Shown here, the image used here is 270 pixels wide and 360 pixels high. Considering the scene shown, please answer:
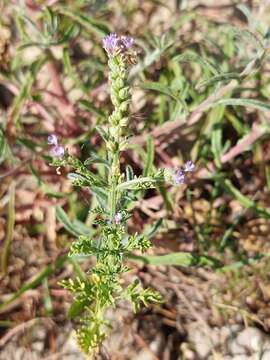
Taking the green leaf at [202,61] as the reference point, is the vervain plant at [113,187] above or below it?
below

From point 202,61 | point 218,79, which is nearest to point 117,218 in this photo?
point 218,79

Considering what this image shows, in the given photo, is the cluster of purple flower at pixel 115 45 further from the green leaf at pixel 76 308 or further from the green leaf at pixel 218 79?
the green leaf at pixel 76 308

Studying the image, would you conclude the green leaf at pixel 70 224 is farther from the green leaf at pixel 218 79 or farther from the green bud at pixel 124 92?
the green bud at pixel 124 92

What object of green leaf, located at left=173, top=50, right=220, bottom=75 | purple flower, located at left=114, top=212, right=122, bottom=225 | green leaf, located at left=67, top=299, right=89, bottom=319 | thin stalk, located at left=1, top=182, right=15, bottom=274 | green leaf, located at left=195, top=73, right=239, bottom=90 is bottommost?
green leaf, located at left=67, top=299, right=89, bottom=319

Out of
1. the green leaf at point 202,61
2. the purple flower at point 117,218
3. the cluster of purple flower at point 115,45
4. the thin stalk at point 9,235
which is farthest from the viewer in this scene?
the thin stalk at point 9,235

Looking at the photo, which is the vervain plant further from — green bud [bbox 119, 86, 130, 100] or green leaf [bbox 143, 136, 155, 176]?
green leaf [bbox 143, 136, 155, 176]

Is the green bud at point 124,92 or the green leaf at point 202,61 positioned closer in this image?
the green bud at point 124,92

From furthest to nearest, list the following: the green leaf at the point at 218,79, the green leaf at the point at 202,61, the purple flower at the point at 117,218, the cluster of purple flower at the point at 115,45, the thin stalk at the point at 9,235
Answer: the thin stalk at the point at 9,235 < the green leaf at the point at 202,61 < the green leaf at the point at 218,79 < the purple flower at the point at 117,218 < the cluster of purple flower at the point at 115,45

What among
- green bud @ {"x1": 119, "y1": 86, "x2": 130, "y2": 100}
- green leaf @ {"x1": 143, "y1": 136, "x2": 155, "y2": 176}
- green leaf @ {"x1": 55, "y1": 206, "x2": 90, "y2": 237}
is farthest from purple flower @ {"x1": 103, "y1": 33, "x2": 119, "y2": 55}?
green leaf @ {"x1": 55, "y1": 206, "x2": 90, "y2": 237}

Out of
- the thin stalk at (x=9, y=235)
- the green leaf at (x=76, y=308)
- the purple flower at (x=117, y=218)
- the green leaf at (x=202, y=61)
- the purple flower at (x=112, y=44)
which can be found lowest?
the green leaf at (x=76, y=308)

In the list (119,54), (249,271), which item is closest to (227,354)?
(249,271)

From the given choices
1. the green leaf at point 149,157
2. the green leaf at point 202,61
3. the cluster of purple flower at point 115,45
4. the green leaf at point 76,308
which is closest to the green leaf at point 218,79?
the green leaf at point 202,61
